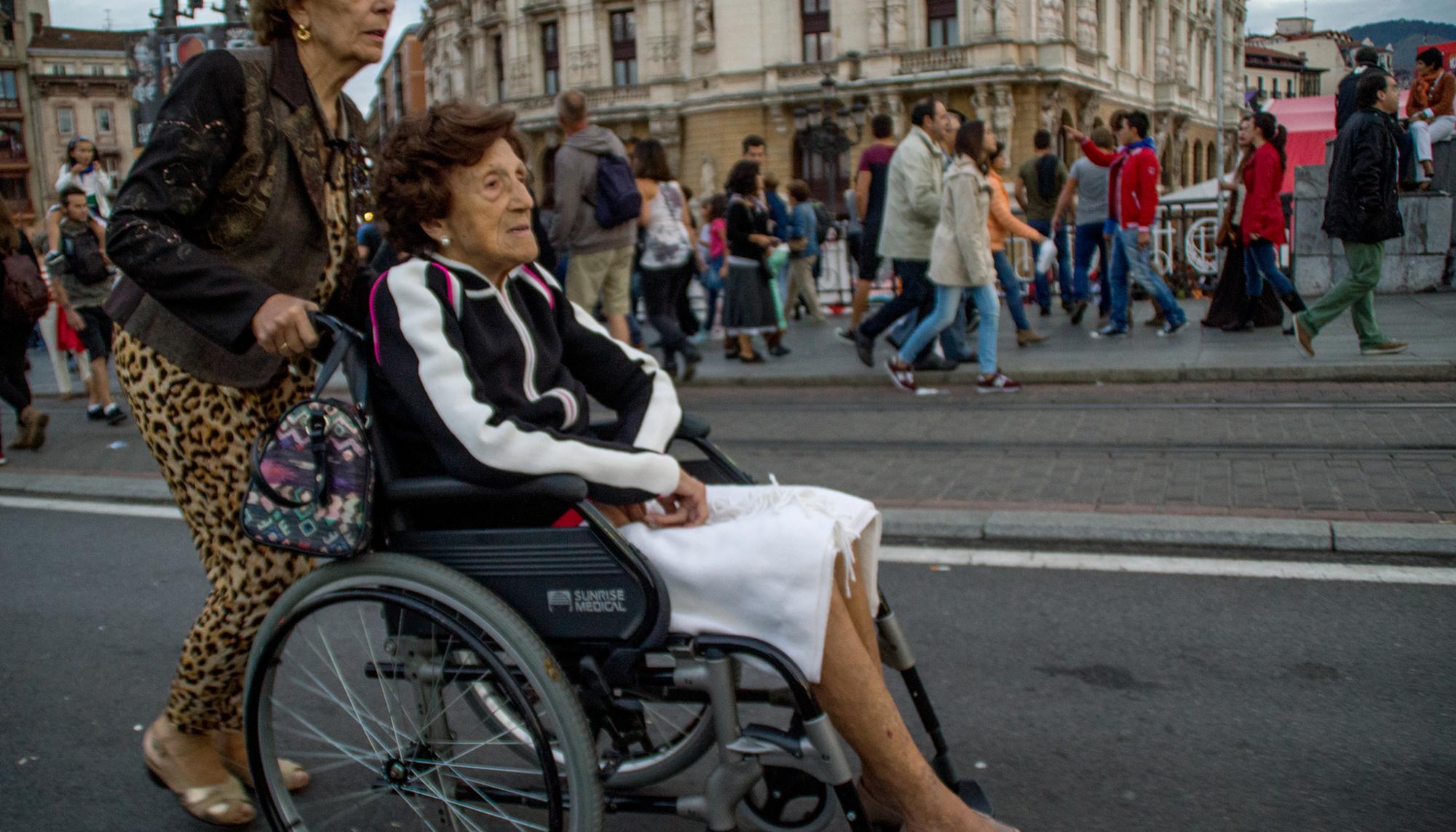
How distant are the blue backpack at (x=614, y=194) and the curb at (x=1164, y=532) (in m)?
4.18

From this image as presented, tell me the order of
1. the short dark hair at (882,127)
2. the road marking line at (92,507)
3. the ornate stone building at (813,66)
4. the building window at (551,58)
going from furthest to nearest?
the building window at (551,58) → the ornate stone building at (813,66) → the short dark hair at (882,127) → the road marking line at (92,507)

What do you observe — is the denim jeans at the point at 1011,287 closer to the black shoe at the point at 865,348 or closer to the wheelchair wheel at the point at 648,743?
the black shoe at the point at 865,348

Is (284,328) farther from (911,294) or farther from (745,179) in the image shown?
(745,179)

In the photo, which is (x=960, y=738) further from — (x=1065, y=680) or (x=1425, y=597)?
(x=1425, y=597)

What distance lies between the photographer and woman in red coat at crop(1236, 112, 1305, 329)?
10.2 metres

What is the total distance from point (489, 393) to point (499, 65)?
54.3m

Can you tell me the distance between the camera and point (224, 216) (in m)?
2.71

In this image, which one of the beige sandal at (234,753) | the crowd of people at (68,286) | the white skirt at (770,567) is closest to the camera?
the white skirt at (770,567)

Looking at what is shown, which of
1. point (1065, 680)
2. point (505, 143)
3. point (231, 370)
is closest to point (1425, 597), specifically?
point (1065, 680)

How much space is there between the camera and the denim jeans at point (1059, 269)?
1323cm

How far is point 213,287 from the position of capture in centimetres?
250

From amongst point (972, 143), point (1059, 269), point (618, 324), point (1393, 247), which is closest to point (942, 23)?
point (1059, 269)

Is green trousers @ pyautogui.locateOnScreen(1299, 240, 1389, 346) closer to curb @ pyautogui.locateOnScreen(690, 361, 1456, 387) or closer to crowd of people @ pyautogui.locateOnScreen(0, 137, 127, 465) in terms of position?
curb @ pyautogui.locateOnScreen(690, 361, 1456, 387)

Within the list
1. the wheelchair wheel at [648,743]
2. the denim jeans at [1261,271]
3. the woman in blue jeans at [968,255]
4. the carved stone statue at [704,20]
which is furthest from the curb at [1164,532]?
the carved stone statue at [704,20]
